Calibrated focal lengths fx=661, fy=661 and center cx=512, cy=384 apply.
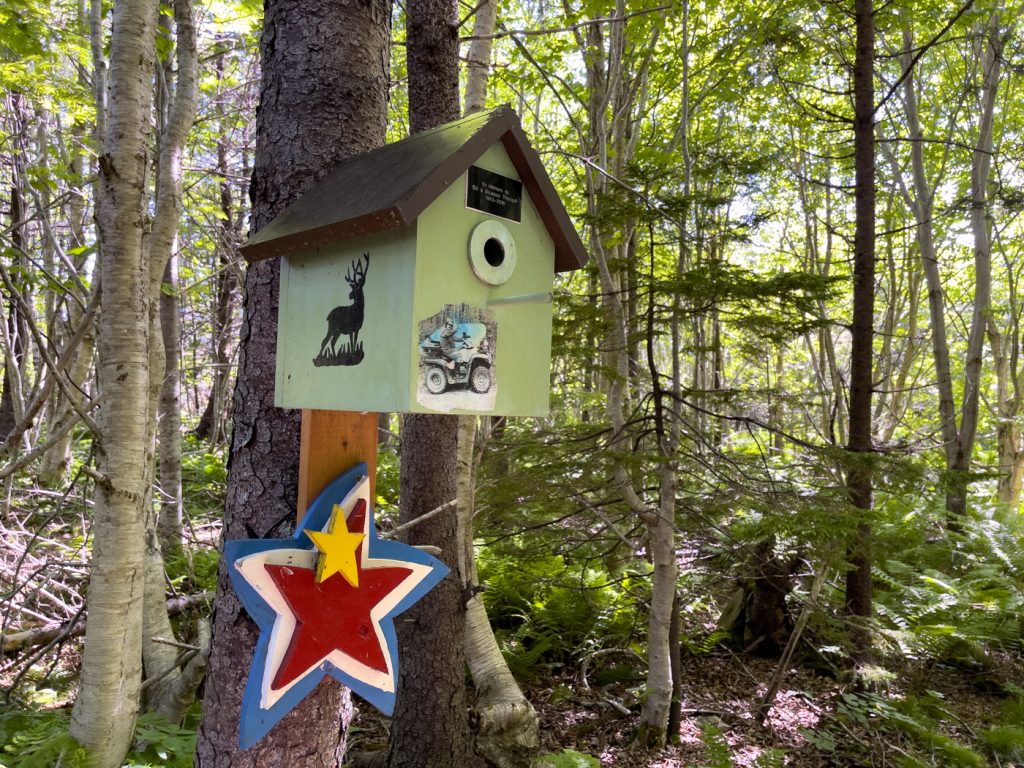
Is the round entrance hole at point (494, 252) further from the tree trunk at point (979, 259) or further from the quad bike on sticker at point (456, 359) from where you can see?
the tree trunk at point (979, 259)

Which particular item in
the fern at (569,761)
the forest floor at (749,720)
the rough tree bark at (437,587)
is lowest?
the forest floor at (749,720)

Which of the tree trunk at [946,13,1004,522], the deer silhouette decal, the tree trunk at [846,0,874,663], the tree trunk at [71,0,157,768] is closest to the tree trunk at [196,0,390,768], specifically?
the deer silhouette decal

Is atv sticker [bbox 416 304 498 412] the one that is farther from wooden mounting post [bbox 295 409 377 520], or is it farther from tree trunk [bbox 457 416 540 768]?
tree trunk [bbox 457 416 540 768]

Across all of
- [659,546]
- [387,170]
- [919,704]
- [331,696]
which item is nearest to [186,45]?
[387,170]

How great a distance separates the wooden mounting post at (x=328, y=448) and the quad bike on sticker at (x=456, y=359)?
1.01 ft

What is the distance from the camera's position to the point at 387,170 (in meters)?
1.38

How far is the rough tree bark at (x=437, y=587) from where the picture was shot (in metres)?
3.42

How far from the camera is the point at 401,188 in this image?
48.3 inches

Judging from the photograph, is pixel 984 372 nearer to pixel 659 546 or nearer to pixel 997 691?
pixel 997 691

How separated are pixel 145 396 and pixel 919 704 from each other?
205 inches

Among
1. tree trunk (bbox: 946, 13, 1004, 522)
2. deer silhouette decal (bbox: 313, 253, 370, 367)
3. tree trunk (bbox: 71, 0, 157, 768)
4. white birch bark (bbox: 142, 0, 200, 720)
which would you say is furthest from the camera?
tree trunk (bbox: 946, 13, 1004, 522)

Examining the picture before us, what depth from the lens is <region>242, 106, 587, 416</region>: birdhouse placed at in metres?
1.27

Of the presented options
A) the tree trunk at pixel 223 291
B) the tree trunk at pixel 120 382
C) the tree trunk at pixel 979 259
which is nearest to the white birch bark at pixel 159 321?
the tree trunk at pixel 120 382

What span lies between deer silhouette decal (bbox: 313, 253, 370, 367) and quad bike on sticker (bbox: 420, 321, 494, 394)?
0.17 meters
